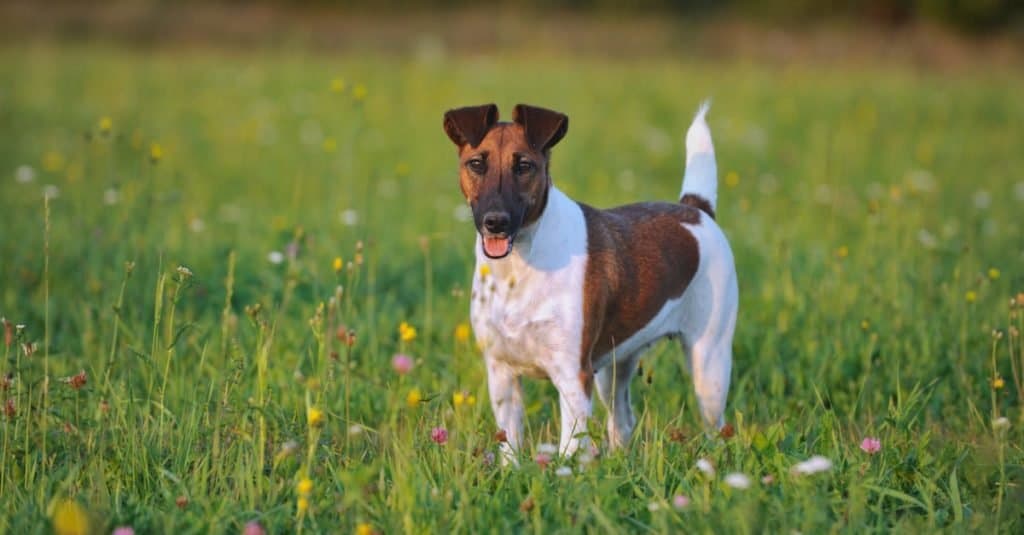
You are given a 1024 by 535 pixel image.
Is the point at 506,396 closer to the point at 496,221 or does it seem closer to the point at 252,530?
the point at 496,221

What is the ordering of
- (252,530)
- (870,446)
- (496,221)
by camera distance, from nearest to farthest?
(252,530), (870,446), (496,221)

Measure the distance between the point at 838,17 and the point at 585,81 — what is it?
10473mm

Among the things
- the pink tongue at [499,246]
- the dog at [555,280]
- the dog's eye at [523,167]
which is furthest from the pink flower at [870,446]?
the dog's eye at [523,167]

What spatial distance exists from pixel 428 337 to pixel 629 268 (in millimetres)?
1126

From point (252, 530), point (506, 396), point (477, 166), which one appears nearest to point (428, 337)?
point (506, 396)

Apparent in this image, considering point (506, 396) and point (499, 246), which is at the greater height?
point (499, 246)

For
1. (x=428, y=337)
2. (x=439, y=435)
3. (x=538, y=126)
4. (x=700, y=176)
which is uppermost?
(x=538, y=126)

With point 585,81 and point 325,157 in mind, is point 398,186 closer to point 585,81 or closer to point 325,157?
point 325,157

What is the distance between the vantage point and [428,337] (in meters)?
5.21

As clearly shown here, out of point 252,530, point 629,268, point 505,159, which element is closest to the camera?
point 252,530

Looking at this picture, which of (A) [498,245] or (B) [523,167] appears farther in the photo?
(B) [523,167]

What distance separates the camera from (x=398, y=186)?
1001 cm

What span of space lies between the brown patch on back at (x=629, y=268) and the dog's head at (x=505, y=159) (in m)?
0.34

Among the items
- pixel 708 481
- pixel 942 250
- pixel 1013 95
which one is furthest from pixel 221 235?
pixel 1013 95
